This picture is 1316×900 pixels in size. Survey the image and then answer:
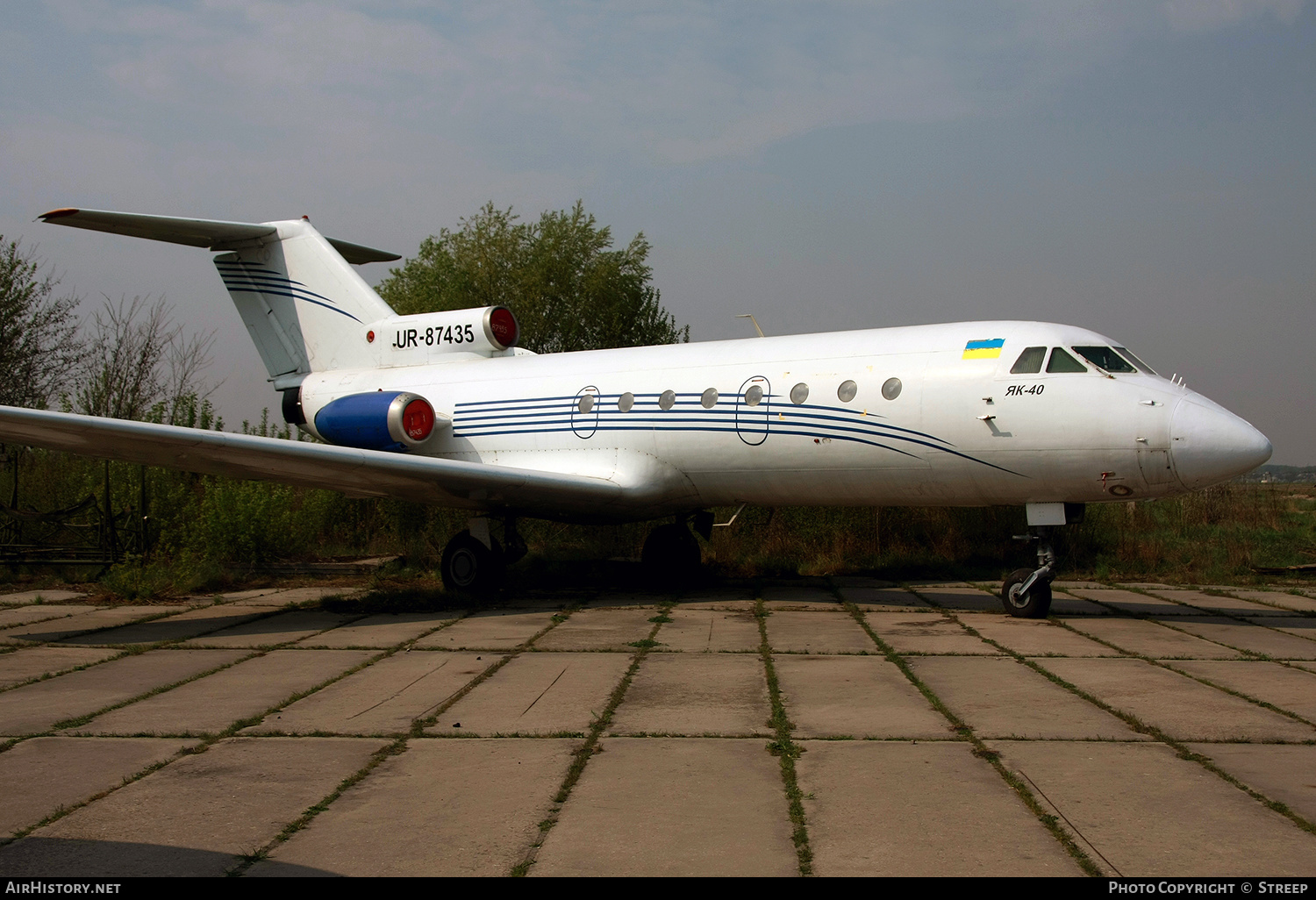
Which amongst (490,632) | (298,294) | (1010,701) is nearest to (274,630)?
(490,632)

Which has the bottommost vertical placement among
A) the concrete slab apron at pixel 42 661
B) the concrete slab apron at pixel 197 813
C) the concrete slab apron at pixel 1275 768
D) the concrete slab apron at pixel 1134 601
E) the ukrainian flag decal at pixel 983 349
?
the concrete slab apron at pixel 42 661

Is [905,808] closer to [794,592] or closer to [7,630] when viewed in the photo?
[794,592]

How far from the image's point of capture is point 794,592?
42.7 ft

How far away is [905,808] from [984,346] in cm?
715

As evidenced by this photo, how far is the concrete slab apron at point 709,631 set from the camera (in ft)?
29.4

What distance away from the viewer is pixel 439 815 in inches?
176

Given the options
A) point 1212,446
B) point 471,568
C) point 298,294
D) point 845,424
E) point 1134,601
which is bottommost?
point 1134,601

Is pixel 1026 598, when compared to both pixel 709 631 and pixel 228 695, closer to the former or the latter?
pixel 709 631

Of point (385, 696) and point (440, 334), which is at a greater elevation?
point (440, 334)

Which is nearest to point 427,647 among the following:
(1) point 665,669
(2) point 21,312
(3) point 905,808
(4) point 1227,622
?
(1) point 665,669

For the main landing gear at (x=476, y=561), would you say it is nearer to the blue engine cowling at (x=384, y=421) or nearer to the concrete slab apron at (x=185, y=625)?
the blue engine cowling at (x=384, y=421)

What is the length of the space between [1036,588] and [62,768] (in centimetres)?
889

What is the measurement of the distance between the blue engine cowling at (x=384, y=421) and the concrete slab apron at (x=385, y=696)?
18.6ft

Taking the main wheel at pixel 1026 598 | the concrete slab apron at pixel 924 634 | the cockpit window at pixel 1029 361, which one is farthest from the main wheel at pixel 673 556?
the cockpit window at pixel 1029 361
